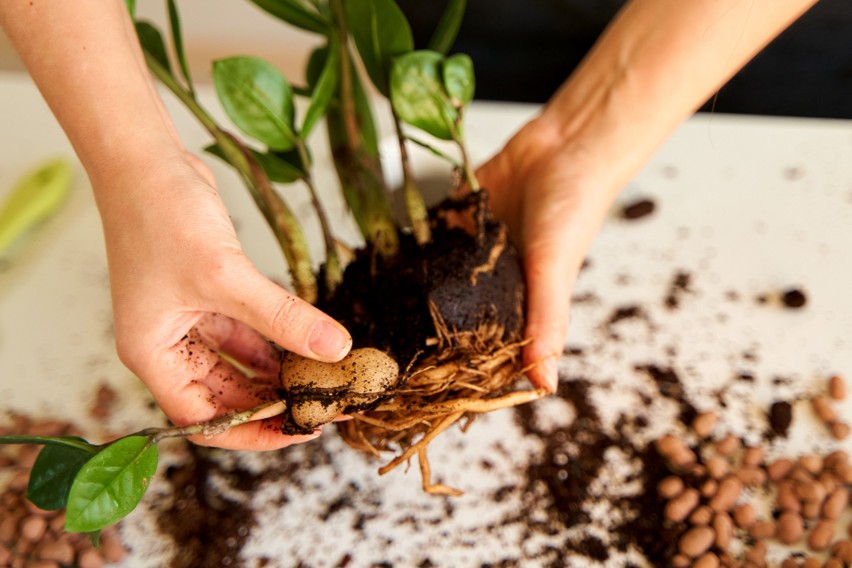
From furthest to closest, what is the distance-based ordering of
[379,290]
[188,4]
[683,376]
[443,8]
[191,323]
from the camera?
[188,4] < [443,8] < [683,376] < [379,290] < [191,323]

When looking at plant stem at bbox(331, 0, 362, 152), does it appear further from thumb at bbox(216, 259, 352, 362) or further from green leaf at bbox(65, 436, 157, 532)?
green leaf at bbox(65, 436, 157, 532)

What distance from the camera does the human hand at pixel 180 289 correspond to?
627mm

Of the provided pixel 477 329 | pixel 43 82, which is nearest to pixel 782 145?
pixel 477 329

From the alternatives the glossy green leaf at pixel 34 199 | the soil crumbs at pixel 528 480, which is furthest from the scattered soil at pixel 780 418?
the glossy green leaf at pixel 34 199

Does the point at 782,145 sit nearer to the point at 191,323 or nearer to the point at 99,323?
the point at 191,323

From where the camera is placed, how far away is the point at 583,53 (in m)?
1.28

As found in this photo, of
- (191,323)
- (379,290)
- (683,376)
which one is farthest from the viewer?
(683,376)

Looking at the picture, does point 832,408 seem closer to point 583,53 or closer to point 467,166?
point 467,166

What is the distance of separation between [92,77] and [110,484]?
39 centimetres

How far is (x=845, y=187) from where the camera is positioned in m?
1.15

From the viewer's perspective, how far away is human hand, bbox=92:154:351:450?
627 mm

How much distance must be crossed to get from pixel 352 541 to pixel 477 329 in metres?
0.33

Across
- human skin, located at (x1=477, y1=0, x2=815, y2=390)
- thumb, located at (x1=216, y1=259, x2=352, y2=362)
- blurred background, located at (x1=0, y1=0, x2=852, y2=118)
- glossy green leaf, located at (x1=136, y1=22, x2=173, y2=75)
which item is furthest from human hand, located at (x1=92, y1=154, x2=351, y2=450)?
blurred background, located at (x1=0, y1=0, x2=852, y2=118)

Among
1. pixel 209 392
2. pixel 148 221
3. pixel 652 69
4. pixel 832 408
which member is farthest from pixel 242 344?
pixel 832 408
